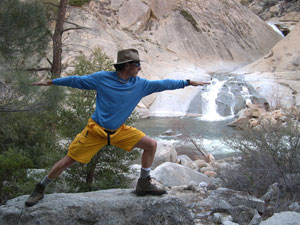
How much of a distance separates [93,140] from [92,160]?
8.25ft

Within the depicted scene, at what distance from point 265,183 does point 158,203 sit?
8.98 ft

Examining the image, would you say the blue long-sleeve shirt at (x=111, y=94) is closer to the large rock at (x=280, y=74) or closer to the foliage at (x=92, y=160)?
the foliage at (x=92, y=160)

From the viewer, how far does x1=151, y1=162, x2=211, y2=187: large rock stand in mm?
7059

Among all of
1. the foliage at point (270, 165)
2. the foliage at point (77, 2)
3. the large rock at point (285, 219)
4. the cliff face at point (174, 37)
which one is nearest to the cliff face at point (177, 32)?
the cliff face at point (174, 37)

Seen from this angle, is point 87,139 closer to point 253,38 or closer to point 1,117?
point 1,117

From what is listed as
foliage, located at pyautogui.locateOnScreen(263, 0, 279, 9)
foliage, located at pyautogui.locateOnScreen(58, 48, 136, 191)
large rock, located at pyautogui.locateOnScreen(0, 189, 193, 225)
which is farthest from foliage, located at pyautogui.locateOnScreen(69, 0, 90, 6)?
foliage, located at pyautogui.locateOnScreen(263, 0, 279, 9)

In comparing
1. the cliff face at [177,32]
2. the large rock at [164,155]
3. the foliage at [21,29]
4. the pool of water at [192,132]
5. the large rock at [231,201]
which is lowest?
the pool of water at [192,132]

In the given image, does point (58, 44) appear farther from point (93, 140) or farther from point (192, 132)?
point (192, 132)

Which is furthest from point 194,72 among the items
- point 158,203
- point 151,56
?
point 158,203

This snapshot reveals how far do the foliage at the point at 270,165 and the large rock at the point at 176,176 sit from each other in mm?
1052

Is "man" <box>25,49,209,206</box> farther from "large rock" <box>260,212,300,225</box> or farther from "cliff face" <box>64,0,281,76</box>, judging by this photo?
"cliff face" <box>64,0,281,76</box>

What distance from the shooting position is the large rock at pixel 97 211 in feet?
11.2

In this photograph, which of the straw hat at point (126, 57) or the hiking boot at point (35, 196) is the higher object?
the straw hat at point (126, 57)

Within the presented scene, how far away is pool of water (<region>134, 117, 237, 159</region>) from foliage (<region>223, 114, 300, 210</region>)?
371 centimetres
